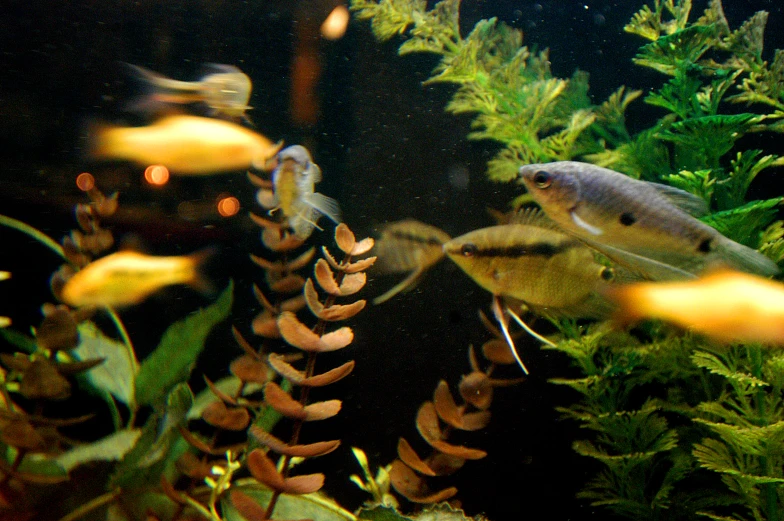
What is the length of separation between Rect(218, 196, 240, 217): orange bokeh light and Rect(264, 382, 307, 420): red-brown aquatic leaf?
1651mm

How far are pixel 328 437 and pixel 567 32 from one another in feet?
10.1

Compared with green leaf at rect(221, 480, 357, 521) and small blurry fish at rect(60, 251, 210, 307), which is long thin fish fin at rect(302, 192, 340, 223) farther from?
green leaf at rect(221, 480, 357, 521)

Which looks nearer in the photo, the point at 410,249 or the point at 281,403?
the point at 281,403

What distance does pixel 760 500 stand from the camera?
75.2 inches

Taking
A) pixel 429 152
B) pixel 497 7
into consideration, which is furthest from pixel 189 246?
pixel 497 7

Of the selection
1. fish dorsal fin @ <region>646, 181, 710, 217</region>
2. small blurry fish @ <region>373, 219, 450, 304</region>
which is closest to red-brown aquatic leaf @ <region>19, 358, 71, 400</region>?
small blurry fish @ <region>373, 219, 450, 304</region>

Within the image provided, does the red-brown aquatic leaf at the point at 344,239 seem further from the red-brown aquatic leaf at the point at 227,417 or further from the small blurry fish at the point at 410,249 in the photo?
the red-brown aquatic leaf at the point at 227,417

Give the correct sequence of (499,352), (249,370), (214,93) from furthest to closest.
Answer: (214,93) → (499,352) → (249,370)

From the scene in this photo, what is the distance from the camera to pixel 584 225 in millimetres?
1388

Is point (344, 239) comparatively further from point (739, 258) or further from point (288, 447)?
point (739, 258)

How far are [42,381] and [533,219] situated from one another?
1.72 meters

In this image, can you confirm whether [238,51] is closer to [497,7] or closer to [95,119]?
[95,119]

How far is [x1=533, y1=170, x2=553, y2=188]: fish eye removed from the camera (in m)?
1.46

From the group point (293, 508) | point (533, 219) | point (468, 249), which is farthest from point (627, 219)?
point (293, 508)
